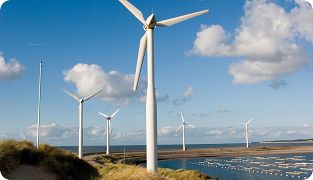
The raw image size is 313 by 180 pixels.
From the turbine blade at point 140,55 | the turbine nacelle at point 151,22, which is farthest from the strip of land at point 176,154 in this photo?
the turbine nacelle at point 151,22

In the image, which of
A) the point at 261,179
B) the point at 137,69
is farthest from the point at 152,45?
the point at 261,179

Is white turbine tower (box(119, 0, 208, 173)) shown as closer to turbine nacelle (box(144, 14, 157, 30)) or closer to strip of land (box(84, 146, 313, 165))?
turbine nacelle (box(144, 14, 157, 30))

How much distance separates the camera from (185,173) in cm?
4034

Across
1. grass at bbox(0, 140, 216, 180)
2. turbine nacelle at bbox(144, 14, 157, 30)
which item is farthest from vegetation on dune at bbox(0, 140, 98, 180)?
turbine nacelle at bbox(144, 14, 157, 30)

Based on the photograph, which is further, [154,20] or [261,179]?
[261,179]

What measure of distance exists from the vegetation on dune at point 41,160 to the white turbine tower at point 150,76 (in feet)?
14.2

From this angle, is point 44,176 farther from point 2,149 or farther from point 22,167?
point 2,149

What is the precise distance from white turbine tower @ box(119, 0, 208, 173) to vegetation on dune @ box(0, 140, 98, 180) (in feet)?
14.2

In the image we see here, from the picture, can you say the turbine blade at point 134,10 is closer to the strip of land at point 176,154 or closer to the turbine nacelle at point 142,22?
the turbine nacelle at point 142,22

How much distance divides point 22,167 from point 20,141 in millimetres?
5873

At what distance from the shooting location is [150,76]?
74.9ft

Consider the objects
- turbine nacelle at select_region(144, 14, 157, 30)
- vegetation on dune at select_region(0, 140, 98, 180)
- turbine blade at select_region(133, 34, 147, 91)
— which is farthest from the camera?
turbine blade at select_region(133, 34, 147, 91)

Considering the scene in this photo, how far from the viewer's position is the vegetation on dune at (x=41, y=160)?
24.1 metres

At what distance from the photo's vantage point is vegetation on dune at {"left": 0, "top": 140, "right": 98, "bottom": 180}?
24078 mm
